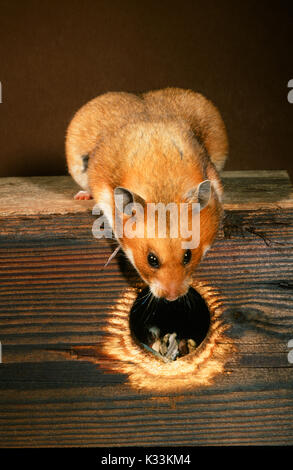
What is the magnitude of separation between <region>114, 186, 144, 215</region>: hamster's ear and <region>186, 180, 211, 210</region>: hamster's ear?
0.16m

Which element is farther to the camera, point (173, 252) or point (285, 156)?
point (285, 156)

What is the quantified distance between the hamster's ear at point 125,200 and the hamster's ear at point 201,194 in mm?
165

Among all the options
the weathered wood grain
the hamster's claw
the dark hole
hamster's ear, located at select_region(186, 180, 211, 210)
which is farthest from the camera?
the dark hole

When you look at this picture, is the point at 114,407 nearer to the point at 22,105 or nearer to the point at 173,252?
the point at 173,252

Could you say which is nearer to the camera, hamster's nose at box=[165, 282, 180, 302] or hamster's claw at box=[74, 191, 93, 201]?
hamster's nose at box=[165, 282, 180, 302]

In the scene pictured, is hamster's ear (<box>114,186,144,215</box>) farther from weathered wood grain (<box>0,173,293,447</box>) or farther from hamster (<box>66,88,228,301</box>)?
weathered wood grain (<box>0,173,293,447</box>)

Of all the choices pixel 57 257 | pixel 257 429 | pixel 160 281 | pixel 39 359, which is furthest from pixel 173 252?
pixel 257 429

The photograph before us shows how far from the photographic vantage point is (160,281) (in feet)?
5.76

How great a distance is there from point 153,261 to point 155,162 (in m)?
0.35

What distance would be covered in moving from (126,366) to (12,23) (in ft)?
6.20

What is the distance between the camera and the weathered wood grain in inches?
77.2

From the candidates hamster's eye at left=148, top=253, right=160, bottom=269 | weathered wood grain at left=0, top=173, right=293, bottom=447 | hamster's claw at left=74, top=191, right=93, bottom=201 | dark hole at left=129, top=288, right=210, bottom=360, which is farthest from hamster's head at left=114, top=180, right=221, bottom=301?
dark hole at left=129, top=288, right=210, bottom=360
